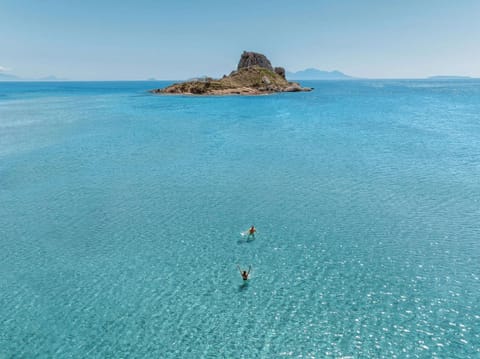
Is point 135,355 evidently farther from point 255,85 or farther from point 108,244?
point 255,85

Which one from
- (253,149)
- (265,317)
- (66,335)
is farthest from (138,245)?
(253,149)

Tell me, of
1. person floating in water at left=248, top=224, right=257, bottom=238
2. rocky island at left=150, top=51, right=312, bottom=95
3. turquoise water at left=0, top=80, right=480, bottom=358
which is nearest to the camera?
turquoise water at left=0, top=80, right=480, bottom=358

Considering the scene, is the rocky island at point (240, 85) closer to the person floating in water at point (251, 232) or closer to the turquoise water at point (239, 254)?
the turquoise water at point (239, 254)

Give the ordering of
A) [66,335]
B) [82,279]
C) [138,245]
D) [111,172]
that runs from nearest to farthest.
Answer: [66,335], [82,279], [138,245], [111,172]

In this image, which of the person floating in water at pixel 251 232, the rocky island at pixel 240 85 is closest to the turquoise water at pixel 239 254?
the person floating in water at pixel 251 232

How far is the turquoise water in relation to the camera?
714 inches

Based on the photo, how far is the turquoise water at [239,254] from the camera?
18.1 meters

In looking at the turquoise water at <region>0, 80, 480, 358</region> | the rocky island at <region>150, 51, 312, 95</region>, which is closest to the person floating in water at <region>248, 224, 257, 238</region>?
the turquoise water at <region>0, 80, 480, 358</region>

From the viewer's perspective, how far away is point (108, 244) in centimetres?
2748

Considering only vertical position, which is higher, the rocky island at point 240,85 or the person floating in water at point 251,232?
the rocky island at point 240,85

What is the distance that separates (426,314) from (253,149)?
136 ft

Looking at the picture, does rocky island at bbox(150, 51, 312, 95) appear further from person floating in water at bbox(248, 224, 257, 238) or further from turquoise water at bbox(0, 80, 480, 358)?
person floating in water at bbox(248, 224, 257, 238)

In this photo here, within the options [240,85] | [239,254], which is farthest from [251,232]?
[240,85]

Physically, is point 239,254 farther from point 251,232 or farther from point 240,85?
point 240,85
